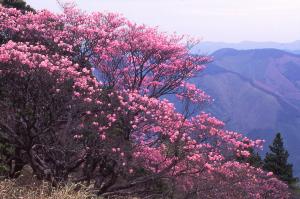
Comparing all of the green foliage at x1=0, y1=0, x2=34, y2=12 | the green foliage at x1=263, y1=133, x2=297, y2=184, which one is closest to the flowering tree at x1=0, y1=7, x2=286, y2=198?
the green foliage at x1=0, y1=0, x2=34, y2=12

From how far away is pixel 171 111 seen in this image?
13.1m

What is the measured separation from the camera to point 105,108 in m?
11.8

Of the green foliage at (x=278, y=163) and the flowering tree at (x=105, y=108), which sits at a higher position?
the green foliage at (x=278, y=163)

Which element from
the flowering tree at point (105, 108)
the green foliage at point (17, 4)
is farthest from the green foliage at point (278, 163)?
the green foliage at point (17, 4)

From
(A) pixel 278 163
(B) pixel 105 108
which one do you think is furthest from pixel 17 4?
(A) pixel 278 163

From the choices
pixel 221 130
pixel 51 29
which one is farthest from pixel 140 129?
pixel 51 29

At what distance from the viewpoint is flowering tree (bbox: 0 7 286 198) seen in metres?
11.1

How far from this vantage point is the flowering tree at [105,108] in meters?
11.1

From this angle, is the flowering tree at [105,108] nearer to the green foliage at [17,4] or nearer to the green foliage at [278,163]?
the green foliage at [17,4]

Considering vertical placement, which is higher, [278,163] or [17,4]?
[278,163]

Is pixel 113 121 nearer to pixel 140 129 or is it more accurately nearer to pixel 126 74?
pixel 140 129

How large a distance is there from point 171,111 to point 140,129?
1154 millimetres

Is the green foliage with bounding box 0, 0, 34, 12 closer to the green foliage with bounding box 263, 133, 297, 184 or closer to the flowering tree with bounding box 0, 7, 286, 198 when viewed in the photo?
the flowering tree with bounding box 0, 7, 286, 198

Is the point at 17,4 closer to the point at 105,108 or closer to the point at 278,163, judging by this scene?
the point at 105,108
